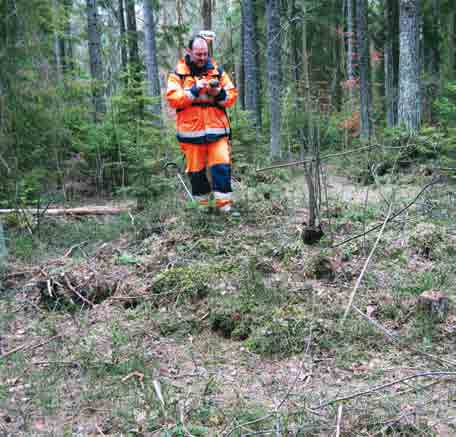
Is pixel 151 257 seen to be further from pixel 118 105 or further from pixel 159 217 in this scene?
pixel 118 105

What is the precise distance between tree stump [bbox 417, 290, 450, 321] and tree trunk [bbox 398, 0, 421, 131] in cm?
756

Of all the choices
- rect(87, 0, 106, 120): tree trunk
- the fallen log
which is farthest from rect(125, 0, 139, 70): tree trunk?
the fallen log

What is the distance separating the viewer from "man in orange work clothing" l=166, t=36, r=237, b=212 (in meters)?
6.02

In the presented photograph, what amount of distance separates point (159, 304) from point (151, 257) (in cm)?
105

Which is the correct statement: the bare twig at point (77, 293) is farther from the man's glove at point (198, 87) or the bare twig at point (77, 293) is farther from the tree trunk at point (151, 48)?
the tree trunk at point (151, 48)

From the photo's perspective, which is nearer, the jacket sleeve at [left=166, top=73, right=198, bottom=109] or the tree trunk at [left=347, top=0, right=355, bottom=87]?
the jacket sleeve at [left=166, top=73, right=198, bottom=109]

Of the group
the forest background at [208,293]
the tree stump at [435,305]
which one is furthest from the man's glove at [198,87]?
the tree stump at [435,305]

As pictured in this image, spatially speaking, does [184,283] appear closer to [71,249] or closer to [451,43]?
[71,249]

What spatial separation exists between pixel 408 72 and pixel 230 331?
915 centimetres

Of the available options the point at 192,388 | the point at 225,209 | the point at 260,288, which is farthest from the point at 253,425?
the point at 225,209

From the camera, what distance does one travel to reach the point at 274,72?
1173 cm

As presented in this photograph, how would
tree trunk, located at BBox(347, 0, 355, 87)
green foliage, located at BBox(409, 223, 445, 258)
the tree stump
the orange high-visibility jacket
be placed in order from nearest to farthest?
the tree stump < green foliage, located at BBox(409, 223, 445, 258) < the orange high-visibility jacket < tree trunk, located at BBox(347, 0, 355, 87)

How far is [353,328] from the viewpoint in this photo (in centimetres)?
367

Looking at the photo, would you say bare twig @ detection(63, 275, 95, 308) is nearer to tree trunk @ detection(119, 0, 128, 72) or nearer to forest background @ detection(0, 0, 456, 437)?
forest background @ detection(0, 0, 456, 437)
